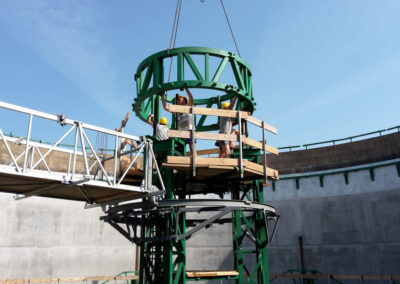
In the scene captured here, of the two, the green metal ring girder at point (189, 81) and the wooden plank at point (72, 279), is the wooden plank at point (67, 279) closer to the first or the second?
the wooden plank at point (72, 279)

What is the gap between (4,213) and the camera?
20.6 meters

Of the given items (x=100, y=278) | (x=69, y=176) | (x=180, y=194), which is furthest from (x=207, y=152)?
(x=100, y=278)

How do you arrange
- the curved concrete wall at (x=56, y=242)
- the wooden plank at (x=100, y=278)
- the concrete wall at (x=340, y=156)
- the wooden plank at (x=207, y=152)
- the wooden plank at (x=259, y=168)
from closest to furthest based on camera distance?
the wooden plank at (x=259, y=168) < the wooden plank at (x=207, y=152) < the curved concrete wall at (x=56, y=242) < the wooden plank at (x=100, y=278) < the concrete wall at (x=340, y=156)

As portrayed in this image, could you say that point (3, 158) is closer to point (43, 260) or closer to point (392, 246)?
point (43, 260)

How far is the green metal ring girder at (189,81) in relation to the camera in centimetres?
1361

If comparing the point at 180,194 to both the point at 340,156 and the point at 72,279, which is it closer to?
the point at 72,279

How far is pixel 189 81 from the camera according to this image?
13516 mm

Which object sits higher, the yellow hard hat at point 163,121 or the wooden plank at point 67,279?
the yellow hard hat at point 163,121

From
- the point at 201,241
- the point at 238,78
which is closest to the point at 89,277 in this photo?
the point at 201,241

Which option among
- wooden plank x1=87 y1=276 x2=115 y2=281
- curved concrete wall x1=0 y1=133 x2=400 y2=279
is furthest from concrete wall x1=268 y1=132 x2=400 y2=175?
wooden plank x1=87 y1=276 x2=115 y2=281

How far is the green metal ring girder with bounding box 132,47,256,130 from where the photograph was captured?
44.7 ft

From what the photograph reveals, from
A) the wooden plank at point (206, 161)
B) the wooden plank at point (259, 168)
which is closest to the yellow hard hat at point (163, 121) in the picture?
the wooden plank at point (206, 161)

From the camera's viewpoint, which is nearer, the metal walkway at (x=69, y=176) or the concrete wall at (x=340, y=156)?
the metal walkway at (x=69, y=176)

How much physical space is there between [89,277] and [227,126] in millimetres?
13013
